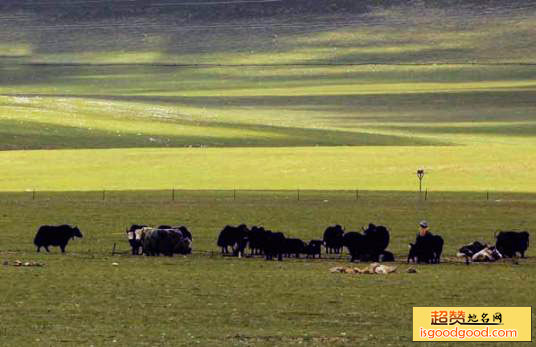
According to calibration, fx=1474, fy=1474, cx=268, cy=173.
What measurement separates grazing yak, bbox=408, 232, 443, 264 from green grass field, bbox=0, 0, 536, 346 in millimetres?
501

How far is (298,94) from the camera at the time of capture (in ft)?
421

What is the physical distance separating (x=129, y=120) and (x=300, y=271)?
217ft

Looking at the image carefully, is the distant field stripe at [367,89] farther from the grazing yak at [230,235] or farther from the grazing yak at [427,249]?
the grazing yak at [427,249]

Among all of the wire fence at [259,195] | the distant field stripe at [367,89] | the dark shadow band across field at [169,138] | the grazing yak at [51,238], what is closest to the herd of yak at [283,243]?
the grazing yak at [51,238]

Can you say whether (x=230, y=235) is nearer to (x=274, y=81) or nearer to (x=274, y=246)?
(x=274, y=246)

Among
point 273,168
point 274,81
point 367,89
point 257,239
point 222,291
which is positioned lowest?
point 222,291

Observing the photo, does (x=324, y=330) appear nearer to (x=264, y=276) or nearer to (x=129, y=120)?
(x=264, y=276)

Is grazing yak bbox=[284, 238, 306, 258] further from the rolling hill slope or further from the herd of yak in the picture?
the rolling hill slope

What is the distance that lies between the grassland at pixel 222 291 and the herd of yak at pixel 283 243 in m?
0.47

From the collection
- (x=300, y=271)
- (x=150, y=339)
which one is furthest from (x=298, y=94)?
(x=150, y=339)

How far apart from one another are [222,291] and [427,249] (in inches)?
244

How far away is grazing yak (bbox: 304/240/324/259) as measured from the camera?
3070 cm

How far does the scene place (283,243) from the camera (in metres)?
30.3

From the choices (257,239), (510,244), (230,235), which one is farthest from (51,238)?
(510,244)
